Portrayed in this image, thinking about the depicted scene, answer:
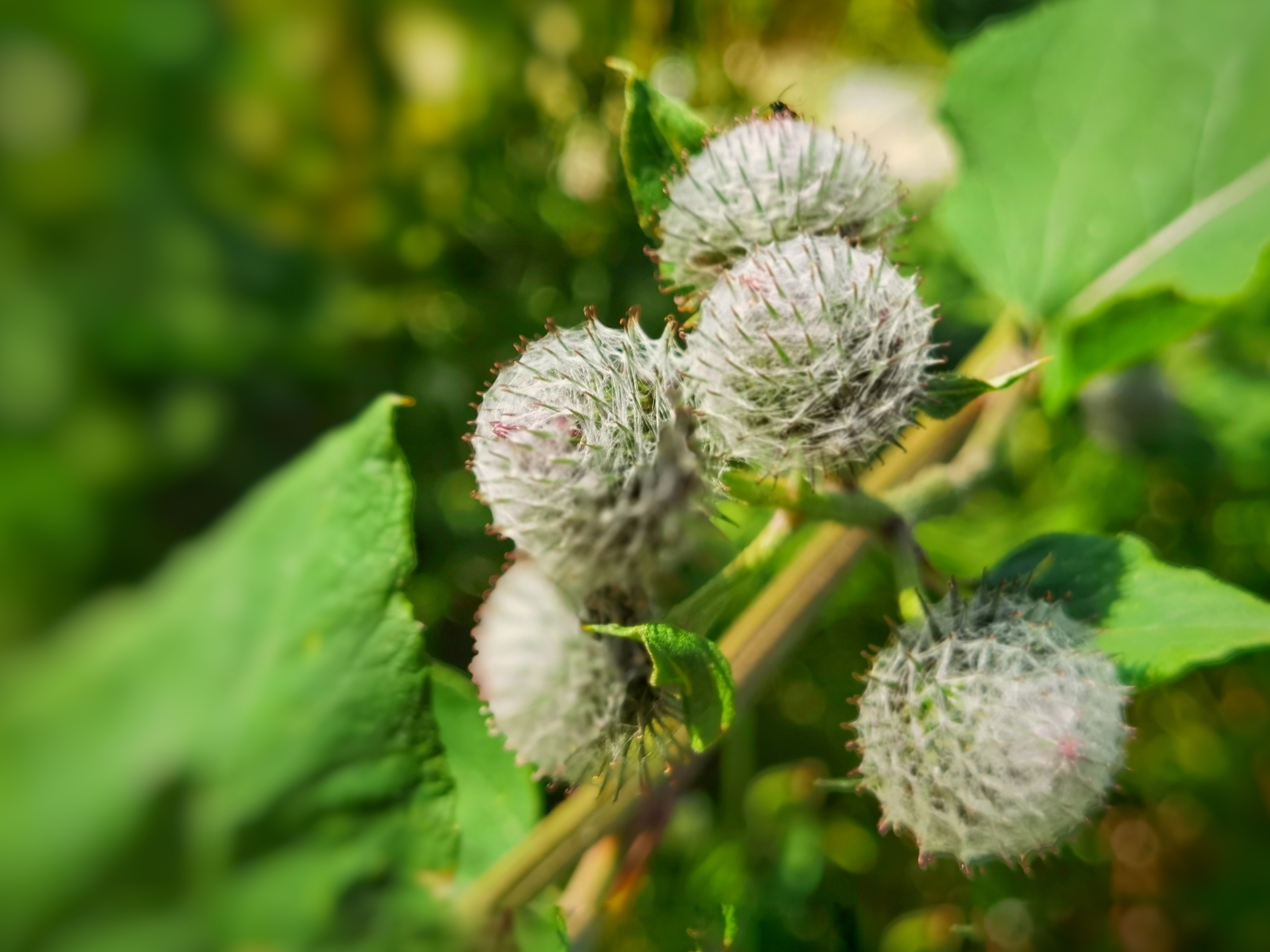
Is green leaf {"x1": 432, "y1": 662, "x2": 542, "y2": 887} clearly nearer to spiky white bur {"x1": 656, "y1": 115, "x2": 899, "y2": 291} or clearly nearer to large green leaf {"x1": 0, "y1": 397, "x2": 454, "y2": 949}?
large green leaf {"x1": 0, "y1": 397, "x2": 454, "y2": 949}

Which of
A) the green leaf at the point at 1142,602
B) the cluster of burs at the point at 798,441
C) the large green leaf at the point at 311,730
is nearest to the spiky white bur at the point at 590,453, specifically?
the cluster of burs at the point at 798,441

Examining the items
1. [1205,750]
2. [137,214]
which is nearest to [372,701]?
[1205,750]

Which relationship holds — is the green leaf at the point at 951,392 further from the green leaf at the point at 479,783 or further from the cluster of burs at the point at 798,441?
the green leaf at the point at 479,783

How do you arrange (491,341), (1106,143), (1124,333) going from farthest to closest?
(491,341) → (1106,143) → (1124,333)

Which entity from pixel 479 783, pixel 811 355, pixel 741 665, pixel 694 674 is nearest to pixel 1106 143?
pixel 811 355

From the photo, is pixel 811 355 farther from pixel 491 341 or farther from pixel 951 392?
pixel 491 341

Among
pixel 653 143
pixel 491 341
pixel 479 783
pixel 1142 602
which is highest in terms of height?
pixel 491 341

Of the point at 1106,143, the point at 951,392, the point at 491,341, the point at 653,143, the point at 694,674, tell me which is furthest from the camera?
the point at 491,341

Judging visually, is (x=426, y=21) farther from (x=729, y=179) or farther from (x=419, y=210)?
(x=729, y=179)
